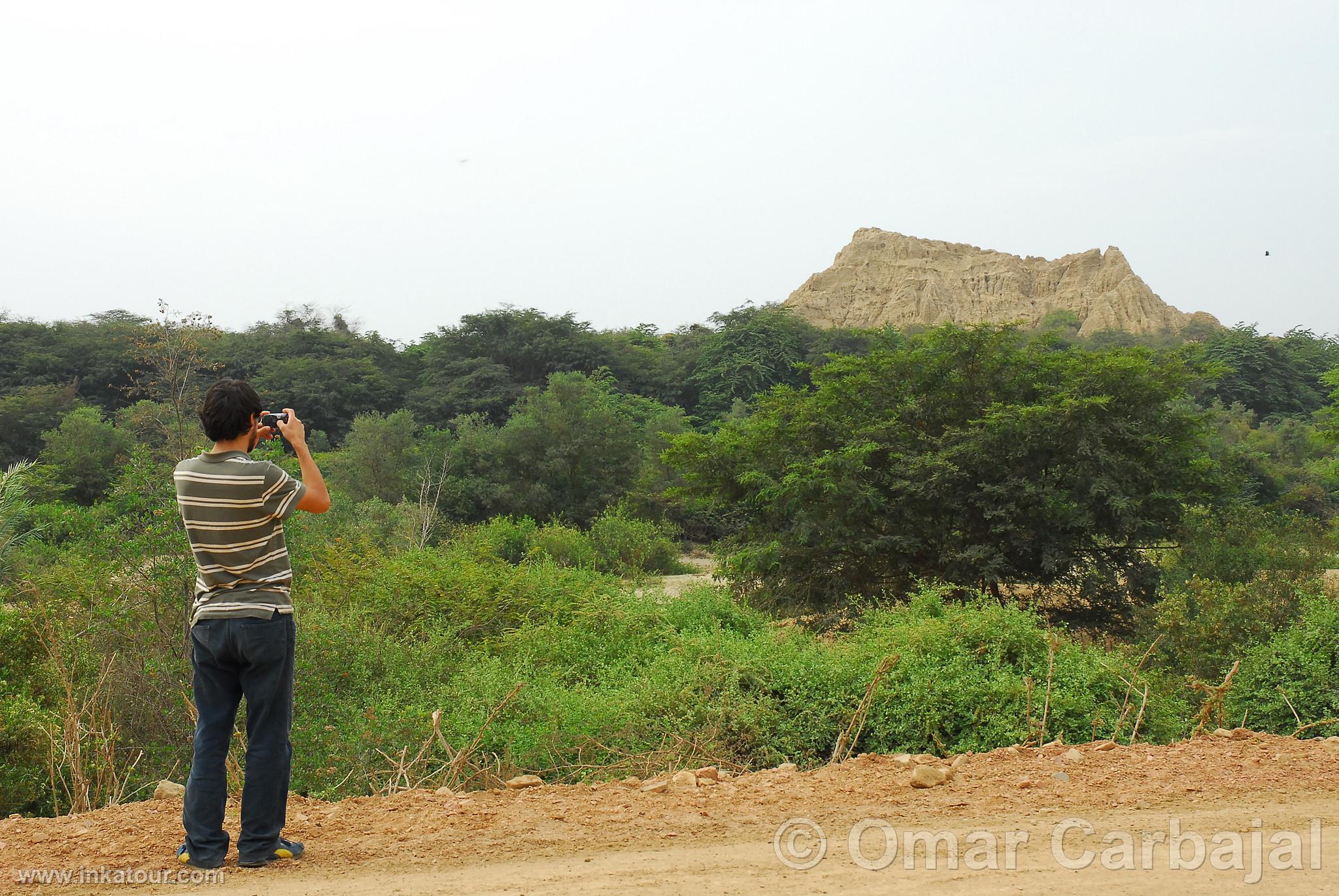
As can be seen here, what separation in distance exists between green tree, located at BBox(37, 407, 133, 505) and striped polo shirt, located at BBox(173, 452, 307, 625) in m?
29.6

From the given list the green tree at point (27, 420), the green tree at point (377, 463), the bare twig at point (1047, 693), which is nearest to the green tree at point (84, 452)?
the green tree at point (27, 420)

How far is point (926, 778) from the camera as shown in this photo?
15.2 ft

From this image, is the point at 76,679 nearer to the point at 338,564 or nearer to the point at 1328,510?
the point at 338,564

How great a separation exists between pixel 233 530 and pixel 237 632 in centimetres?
35

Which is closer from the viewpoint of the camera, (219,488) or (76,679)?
(219,488)

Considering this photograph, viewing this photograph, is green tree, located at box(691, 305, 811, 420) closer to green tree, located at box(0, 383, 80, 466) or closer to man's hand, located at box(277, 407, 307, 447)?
green tree, located at box(0, 383, 80, 466)

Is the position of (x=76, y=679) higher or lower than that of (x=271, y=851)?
lower

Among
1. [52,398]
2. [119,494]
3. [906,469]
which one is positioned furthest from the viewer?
[52,398]

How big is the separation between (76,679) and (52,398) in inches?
1365

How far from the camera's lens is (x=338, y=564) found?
504 inches

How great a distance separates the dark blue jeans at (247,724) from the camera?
332 cm

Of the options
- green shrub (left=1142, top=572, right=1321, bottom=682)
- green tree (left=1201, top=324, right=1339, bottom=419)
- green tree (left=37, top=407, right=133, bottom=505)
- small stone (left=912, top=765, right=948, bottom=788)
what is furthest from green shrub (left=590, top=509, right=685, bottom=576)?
green tree (left=1201, top=324, right=1339, bottom=419)

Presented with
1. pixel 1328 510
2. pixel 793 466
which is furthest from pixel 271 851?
pixel 1328 510

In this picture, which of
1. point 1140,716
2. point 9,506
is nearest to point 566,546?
point 9,506
